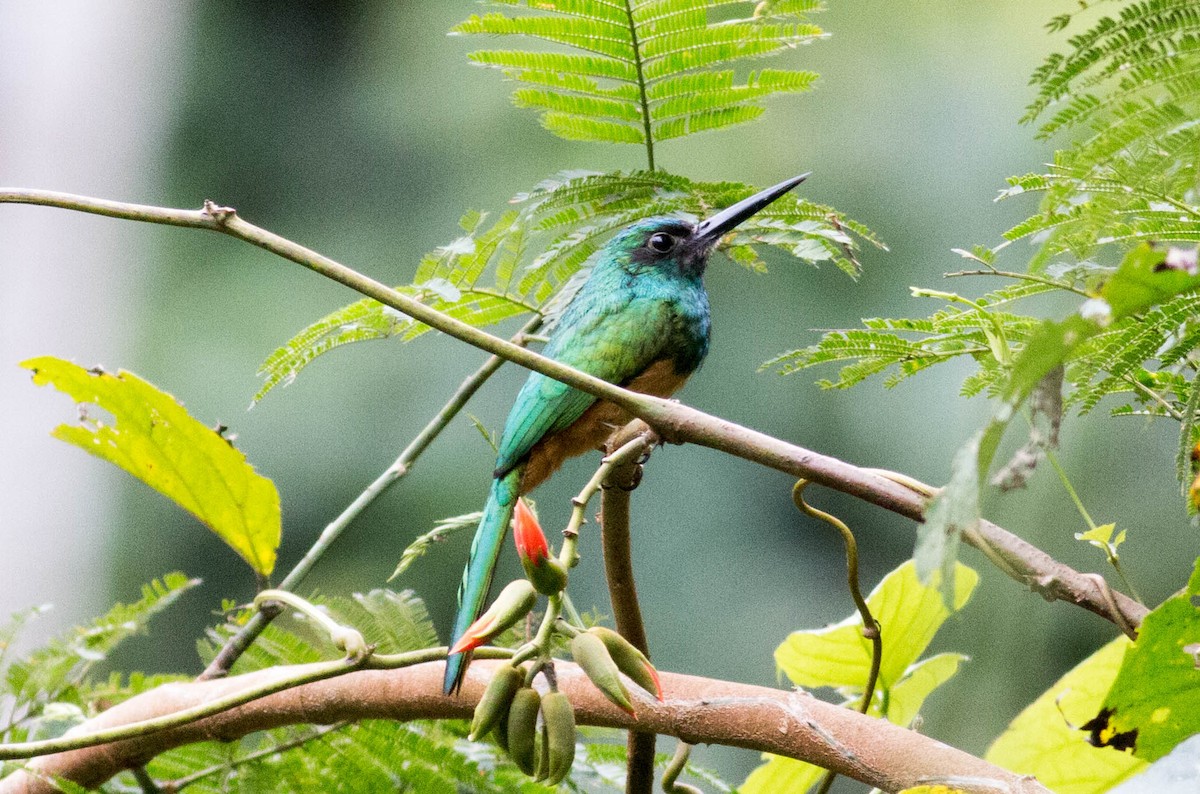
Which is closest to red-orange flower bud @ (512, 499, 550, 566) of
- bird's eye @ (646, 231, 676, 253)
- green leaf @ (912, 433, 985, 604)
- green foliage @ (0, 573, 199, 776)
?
green leaf @ (912, 433, 985, 604)

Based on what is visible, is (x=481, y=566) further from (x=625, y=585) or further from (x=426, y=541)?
(x=625, y=585)

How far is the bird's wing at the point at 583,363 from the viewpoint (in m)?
1.31

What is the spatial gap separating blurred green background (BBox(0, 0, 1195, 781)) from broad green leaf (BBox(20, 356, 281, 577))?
1.30 m

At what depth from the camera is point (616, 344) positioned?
54.8 inches

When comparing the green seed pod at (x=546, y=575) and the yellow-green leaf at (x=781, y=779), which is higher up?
the green seed pod at (x=546, y=575)

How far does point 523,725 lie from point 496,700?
0.02 meters

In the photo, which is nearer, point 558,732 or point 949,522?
point 949,522

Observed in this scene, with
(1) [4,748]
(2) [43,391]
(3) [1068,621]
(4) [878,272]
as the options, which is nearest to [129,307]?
(2) [43,391]

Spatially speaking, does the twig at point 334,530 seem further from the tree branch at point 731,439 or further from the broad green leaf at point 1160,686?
the broad green leaf at point 1160,686

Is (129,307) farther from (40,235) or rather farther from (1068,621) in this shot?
(1068,621)

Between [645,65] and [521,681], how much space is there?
571 mm

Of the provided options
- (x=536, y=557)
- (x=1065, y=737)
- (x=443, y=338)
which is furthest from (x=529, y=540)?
(x=443, y=338)

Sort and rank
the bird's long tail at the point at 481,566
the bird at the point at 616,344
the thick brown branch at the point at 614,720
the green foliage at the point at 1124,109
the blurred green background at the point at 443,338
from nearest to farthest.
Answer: the green foliage at the point at 1124,109 < the thick brown branch at the point at 614,720 < the bird's long tail at the point at 481,566 < the bird at the point at 616,344 < the blurred green background at the point at 443,338

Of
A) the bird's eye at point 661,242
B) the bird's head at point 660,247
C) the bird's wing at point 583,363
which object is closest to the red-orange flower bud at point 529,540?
the bird's wing at point 583,363
